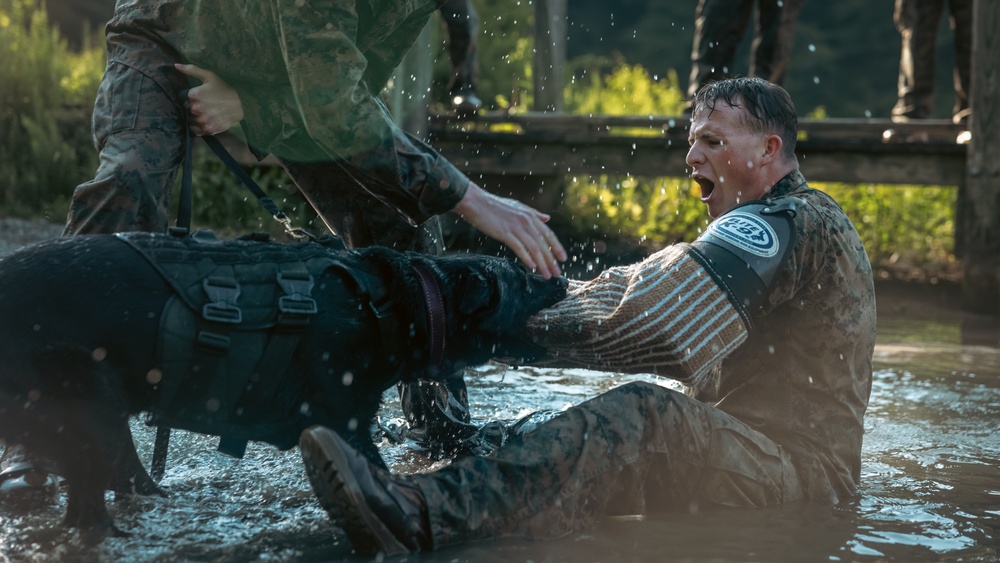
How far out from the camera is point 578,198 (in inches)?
418

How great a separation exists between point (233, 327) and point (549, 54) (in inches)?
293

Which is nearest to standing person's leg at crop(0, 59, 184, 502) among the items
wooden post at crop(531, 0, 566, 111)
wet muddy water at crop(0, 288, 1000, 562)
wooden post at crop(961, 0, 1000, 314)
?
wet muddy water at crop(0, 288, 1000, 562)

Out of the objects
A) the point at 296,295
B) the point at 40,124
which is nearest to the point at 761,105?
the point at 296,295

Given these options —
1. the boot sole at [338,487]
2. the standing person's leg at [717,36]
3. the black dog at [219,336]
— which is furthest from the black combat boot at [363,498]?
the standing person's leg at [717,36]

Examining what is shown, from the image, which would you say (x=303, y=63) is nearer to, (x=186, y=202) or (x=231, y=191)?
(x=186, y=202)

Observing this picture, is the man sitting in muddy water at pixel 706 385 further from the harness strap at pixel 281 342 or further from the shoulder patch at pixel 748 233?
the harness strap at pixel 281 342

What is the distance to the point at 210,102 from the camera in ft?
11.1

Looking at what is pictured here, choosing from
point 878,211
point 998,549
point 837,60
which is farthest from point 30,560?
point 837,60

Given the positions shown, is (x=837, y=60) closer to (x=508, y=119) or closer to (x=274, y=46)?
(x=508, y=119)

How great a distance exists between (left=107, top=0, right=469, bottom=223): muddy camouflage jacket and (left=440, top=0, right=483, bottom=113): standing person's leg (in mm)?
4153

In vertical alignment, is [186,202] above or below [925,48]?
below

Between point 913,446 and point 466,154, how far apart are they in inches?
198

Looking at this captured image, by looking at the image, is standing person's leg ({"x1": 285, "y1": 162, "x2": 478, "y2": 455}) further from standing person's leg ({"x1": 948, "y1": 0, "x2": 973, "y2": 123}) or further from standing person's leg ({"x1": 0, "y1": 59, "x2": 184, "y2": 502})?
standing person's leg ({"x1": 948, "y1": 0, "x2": 973, "y2": 123})

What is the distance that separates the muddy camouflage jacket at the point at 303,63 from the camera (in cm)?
312
